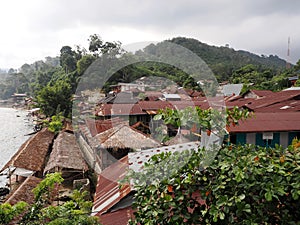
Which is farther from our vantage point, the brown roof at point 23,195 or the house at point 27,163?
the house at point 27,163

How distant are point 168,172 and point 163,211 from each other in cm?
27

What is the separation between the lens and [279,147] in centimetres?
172

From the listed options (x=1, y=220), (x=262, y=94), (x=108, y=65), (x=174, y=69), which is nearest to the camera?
(x=1, y=220)

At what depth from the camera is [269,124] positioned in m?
5.66

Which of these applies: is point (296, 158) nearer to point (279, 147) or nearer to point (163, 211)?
point (279, 147)

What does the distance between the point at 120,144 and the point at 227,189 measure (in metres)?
5.50

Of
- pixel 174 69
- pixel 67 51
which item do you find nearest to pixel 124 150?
pixel 174 69

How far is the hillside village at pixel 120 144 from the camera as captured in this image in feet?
11.2

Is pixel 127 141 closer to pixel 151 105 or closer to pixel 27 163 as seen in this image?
pixel 27 163

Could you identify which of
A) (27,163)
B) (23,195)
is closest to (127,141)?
(23,195)

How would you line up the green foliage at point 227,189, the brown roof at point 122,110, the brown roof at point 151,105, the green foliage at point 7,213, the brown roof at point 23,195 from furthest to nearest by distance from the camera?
the brown roof at point 151,105 < the brown roof at point 122,110 < the brown roof at point 23,195 < the green foliage at point 7,213 < the green foliage at point 227,189

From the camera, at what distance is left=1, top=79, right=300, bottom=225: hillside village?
342cm

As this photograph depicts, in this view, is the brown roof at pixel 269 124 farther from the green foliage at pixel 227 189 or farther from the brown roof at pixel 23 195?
the brown roof at pixel 23 195

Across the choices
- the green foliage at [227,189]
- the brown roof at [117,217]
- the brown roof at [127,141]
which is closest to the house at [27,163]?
the brown roof at [127,141]
